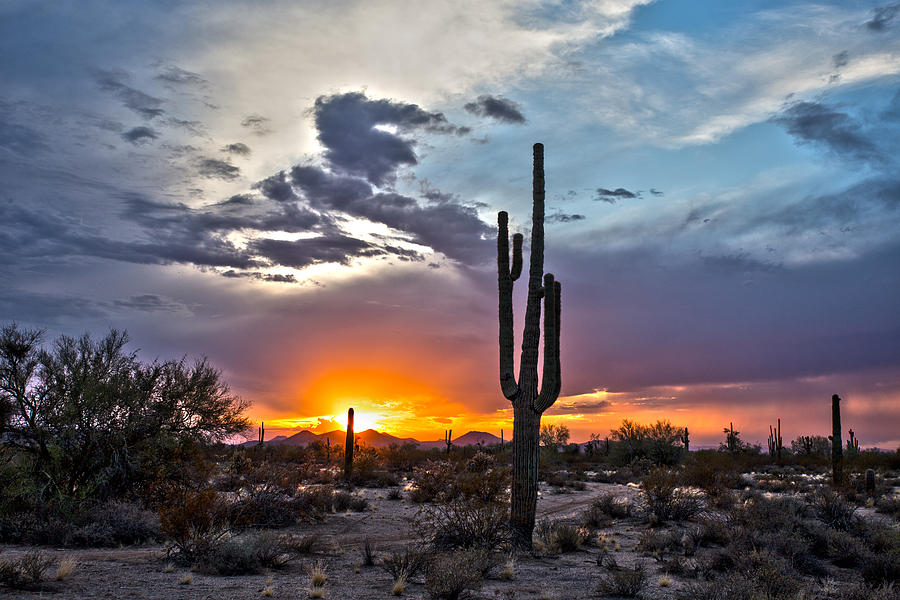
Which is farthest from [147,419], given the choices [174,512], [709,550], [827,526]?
[827,526]

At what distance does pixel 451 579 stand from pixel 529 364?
603 centimetres

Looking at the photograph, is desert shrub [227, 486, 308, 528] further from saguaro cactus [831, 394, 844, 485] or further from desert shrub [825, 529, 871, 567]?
saguaro cactus [831, 394, 844, 485]

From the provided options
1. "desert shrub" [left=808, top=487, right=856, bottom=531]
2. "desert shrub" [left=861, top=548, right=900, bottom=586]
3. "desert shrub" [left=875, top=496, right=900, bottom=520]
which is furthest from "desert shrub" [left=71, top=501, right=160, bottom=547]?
"desert shrub" [left=875, top=496, right=900, bottom=520]

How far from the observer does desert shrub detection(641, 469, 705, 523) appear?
60.3ft

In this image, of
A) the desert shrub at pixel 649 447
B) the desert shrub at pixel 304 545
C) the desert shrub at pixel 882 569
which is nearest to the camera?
the desert shrub at pixel 882 569

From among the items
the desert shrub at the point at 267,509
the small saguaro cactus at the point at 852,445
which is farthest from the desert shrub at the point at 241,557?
the small saguaro cactus at the point at 852,445

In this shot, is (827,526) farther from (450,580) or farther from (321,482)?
(321,482)

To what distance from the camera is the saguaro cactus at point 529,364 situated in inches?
548

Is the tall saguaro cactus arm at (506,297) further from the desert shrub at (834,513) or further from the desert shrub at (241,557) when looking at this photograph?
the desert shrub at (834,513)

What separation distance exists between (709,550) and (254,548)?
31.1 feet

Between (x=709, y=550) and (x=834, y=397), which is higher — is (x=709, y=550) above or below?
below

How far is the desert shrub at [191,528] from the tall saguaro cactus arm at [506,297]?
22.1ft

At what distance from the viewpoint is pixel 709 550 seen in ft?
45.0

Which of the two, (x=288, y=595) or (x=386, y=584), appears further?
(x=386, y=584)
